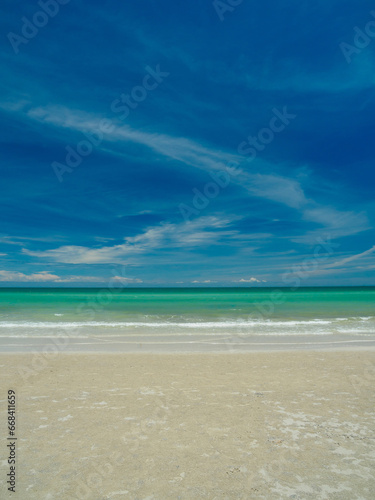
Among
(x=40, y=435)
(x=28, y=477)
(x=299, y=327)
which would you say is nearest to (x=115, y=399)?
(x=40, y=435)

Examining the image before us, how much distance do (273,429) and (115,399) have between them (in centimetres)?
345

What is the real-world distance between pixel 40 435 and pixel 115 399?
76.9 inches

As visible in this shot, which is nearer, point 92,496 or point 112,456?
point 92,496

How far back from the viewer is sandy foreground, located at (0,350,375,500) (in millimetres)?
4055

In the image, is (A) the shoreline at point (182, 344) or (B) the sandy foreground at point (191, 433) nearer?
(B) the sandy foreground at point (191, 433)

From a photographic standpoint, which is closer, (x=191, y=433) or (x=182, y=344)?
(x=191, y=433)

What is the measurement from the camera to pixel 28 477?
4184mm

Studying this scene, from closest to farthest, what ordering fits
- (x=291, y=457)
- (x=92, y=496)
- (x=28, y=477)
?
(x=92, y=496)
(x=28, y=477)
(x=291, y=457)

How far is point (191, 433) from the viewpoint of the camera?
5.43 metres

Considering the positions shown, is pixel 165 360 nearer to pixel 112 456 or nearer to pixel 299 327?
pixel 112 456

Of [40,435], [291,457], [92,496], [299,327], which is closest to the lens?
[92,496]

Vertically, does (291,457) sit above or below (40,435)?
below

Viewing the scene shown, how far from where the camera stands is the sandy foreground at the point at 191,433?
4055 mm

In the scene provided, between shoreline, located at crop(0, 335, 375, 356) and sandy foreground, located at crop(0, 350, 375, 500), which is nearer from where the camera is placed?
sandy foreground, located at crop(0, 350, 375, 500)
